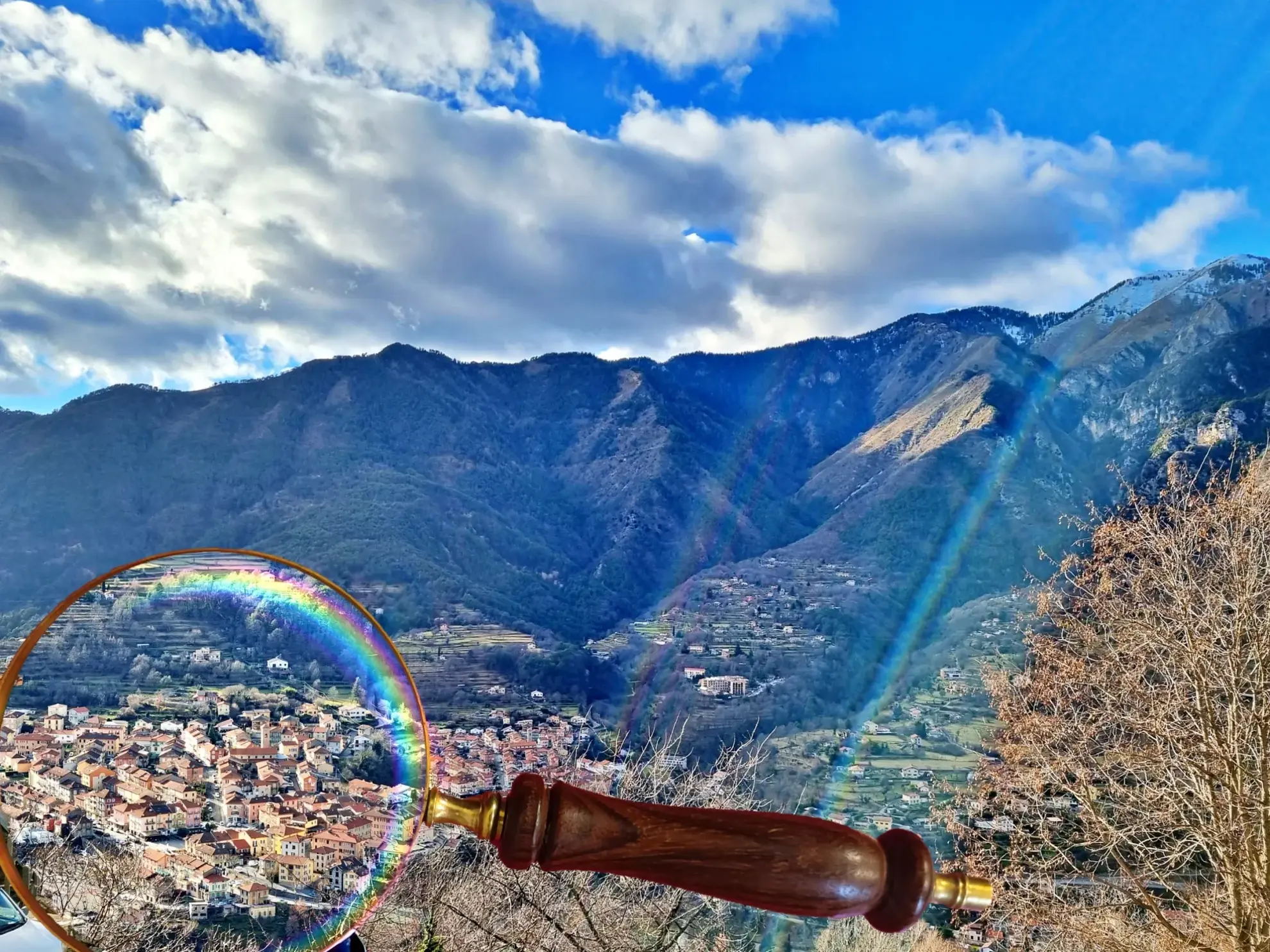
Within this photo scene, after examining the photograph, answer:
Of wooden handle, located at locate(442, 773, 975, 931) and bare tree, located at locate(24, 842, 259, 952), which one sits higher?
wooden handle, located at locate(442, 773, 975, 931)

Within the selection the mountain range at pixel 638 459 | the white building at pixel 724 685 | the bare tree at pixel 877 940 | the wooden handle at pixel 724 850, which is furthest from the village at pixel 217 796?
the mountain range at pixel 638 459

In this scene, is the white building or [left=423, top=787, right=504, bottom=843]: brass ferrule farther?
the white building

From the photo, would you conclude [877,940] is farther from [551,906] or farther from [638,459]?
[638,459]

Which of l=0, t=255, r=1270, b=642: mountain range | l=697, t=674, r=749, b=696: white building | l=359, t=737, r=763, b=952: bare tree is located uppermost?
l=0, t=255, r=1270, b=642: mountain range

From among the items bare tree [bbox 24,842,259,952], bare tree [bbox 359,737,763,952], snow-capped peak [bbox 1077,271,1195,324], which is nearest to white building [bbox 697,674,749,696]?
bare tree [bbox 359,737,763,952]

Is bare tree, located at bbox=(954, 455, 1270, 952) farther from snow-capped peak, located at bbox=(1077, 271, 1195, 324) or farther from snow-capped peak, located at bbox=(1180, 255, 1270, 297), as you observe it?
snow-capped peak, located at bbox=(1077, 271, 1195, 324)

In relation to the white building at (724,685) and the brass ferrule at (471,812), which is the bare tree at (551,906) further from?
the white building at (724,685)
